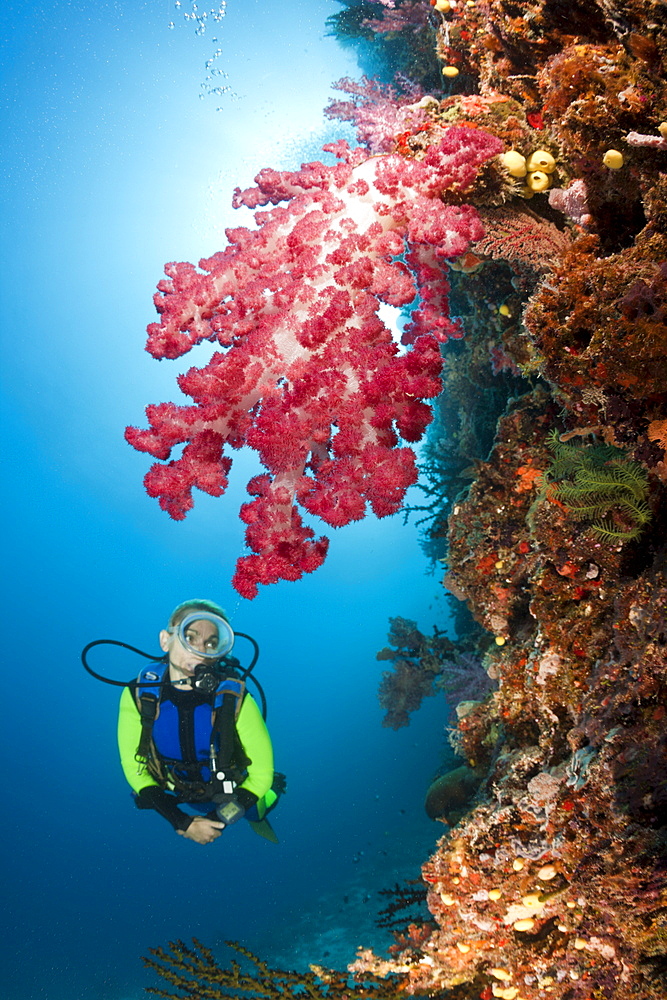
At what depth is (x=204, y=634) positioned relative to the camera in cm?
557

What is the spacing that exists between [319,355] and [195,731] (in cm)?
476

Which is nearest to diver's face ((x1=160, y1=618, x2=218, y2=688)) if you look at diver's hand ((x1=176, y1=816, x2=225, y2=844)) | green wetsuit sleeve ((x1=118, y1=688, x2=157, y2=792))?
green wetsuit sleeve ((x1=118, y1=688, x2=157, y2=792))

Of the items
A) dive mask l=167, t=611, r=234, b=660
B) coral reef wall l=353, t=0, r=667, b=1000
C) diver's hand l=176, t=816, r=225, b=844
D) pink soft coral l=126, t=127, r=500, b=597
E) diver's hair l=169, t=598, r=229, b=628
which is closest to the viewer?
coral reef wall l=353, t=0, r=667, b=1000

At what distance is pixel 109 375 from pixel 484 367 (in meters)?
41.4

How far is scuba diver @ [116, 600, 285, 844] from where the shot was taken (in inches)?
217

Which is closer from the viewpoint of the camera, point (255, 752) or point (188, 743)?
point (188, 743)

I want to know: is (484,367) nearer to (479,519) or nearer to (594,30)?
(479,519)

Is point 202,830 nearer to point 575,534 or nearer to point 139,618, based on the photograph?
point 575,534

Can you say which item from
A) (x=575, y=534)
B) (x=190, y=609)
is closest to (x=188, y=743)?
(x=190, y=609)

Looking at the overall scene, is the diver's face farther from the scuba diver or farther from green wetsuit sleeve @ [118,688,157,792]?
green wetsuit sleeve @ [118,688,157,792]

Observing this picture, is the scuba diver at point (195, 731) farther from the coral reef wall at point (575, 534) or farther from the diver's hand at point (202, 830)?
the coral reef wall at point (575, 534)

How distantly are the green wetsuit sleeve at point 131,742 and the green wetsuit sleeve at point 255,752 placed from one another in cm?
104

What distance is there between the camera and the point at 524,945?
2.78 m

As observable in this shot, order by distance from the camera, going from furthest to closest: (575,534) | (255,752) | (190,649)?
(255,752), (190,649), (575,534)
